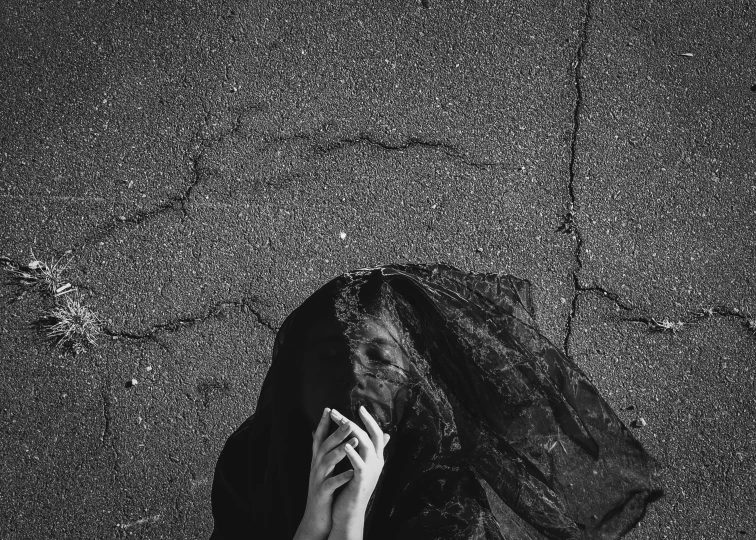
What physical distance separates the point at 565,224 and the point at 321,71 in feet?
4.50

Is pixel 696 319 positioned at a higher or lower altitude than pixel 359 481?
lower

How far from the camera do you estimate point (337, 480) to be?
1.79 meters

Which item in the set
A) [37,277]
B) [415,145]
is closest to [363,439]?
[415,145]

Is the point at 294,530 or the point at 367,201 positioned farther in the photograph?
the point at 367,201

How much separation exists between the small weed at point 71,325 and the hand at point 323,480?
1.55m

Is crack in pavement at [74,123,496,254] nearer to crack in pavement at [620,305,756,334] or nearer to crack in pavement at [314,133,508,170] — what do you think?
crack in pavement at [314,133,508,170]

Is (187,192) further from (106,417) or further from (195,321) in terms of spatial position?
(106,417)

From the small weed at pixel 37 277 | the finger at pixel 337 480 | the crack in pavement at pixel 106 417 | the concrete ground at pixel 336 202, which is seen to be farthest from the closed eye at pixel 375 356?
the small weed at pixel 37 277

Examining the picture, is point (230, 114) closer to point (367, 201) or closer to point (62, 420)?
point (367, 201)

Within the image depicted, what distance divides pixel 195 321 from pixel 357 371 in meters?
1.31

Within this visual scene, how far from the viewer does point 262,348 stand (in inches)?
119

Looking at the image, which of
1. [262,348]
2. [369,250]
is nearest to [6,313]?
[262,348]

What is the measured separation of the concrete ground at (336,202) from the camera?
295 centimetres

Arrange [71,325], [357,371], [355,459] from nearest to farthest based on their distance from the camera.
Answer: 1. [355,459]
2. [357,371]
3. [71,325]
